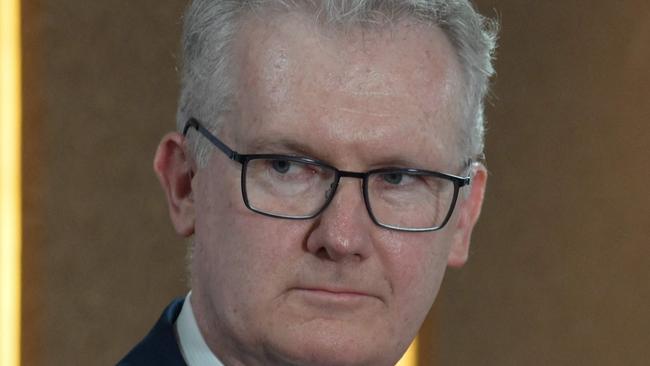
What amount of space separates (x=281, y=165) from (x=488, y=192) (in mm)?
1888

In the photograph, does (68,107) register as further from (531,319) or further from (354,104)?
(354,104)

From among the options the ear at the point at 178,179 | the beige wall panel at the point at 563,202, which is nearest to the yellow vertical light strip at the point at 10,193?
the beige wall panel at the point at 563,202

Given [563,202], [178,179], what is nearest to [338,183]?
[178,179]

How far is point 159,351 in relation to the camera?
5.22 feet

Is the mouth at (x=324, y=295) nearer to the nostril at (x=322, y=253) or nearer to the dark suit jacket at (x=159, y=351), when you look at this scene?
the nostril at (x=322, y=253)

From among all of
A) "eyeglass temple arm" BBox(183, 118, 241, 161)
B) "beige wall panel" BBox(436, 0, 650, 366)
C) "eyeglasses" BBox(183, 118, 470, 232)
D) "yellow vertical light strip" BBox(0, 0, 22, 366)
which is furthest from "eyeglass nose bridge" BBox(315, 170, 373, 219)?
"beige wall panel" BBox(436, 0, 650, 366)

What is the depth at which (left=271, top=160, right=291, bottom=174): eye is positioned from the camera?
1.50 m

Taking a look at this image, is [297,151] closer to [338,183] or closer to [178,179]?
[338,183]

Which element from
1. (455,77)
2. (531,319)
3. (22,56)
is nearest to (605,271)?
(531,319)

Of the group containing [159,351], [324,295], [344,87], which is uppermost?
[344,87]

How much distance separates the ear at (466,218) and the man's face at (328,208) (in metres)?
0.12

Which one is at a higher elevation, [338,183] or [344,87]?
[344,87]

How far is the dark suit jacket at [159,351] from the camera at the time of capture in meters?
1.58

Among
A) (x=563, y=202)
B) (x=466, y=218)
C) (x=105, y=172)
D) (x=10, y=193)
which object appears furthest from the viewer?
(x=563, y=202)
